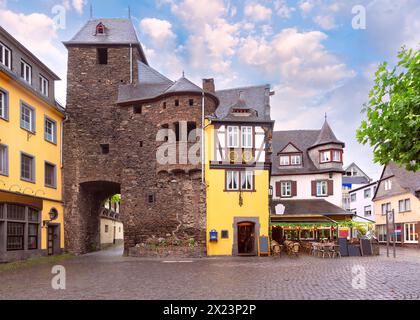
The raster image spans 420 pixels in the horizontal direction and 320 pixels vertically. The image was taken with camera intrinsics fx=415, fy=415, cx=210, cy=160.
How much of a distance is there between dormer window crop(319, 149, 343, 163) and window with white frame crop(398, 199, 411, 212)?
310 inches

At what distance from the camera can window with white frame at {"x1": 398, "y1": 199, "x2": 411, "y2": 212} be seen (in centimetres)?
4000

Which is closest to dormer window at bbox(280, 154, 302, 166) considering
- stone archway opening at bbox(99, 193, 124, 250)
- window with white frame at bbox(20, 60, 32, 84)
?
stone archway opening at bbox(99, 193, 124, 250)

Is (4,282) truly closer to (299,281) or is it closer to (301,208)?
(299,281)

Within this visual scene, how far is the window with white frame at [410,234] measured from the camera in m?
38.8

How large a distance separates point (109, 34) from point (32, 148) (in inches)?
443

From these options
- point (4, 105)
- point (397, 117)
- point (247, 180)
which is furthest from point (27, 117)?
point (397, 117)

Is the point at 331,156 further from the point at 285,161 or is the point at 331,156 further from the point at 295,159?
the point at 285,161

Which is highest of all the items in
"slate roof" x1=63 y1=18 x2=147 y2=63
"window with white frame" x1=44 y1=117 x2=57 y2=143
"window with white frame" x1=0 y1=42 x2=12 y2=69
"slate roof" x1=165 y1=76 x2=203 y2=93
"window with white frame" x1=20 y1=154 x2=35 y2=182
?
"slate roof" x1=63 y1=18 x2=147 y2=63

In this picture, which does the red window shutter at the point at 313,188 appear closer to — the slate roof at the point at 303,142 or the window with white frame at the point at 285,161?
the slate roof at the point at 303,142

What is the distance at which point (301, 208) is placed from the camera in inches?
1380

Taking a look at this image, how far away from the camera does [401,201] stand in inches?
1638

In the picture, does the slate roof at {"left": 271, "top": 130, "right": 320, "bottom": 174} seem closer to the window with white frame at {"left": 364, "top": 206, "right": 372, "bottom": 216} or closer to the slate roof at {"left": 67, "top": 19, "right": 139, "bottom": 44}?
the slate roof at {"left": 67, "top": 19, "right": 139, "bottom": 44}

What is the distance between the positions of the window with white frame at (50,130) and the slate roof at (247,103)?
1112 cm

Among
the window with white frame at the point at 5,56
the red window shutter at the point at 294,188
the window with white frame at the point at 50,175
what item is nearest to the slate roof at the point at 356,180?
the red window shutter at the point at 294,188
